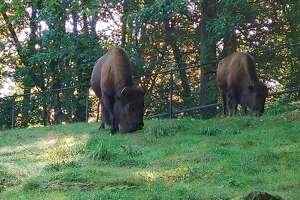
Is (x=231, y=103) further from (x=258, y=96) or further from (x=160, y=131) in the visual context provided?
(x=160, y=131)

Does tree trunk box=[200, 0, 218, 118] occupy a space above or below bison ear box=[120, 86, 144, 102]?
above

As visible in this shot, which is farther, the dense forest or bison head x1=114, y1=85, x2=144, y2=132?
the dense forest

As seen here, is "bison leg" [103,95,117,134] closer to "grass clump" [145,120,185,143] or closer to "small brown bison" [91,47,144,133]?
"small brown bison" [91,47,144,133]

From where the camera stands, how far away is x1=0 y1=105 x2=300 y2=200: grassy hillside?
346 inches

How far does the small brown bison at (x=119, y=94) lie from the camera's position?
Answer: 15484 mm

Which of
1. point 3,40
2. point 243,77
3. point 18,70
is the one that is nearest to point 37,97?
point 18,70

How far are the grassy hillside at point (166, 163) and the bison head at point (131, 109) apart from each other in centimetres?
35

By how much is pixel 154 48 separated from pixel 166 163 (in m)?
15.8

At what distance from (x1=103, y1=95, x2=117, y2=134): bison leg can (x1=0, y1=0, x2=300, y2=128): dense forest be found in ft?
9.17

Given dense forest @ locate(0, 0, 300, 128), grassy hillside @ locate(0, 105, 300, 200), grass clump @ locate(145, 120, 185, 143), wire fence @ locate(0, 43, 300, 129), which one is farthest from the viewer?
wire fence @ locate(0, 43, 300, 129)

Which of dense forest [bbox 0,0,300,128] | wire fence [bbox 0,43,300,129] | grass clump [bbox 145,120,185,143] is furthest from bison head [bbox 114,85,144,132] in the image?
wire fence [bbox 0,43,300,129]

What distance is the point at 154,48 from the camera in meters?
26.4

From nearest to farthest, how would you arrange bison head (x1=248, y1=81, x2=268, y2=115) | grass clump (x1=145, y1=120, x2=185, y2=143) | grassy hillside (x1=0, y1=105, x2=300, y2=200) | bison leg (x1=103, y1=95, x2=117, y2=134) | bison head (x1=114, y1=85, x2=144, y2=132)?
grassy hillside (x1=0, y1=105, x2=300, y2=200) → grass clump (x1=145, y1=120, x2=185, y2=143) → bison head (x1=114, y1=85, x2=144, y2=132) → bison leg (x1=103, y1=95, x2=117, y2=134) → bison head (x1=248, y1=81, x2=268, y2=115)

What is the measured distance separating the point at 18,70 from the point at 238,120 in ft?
52.0
